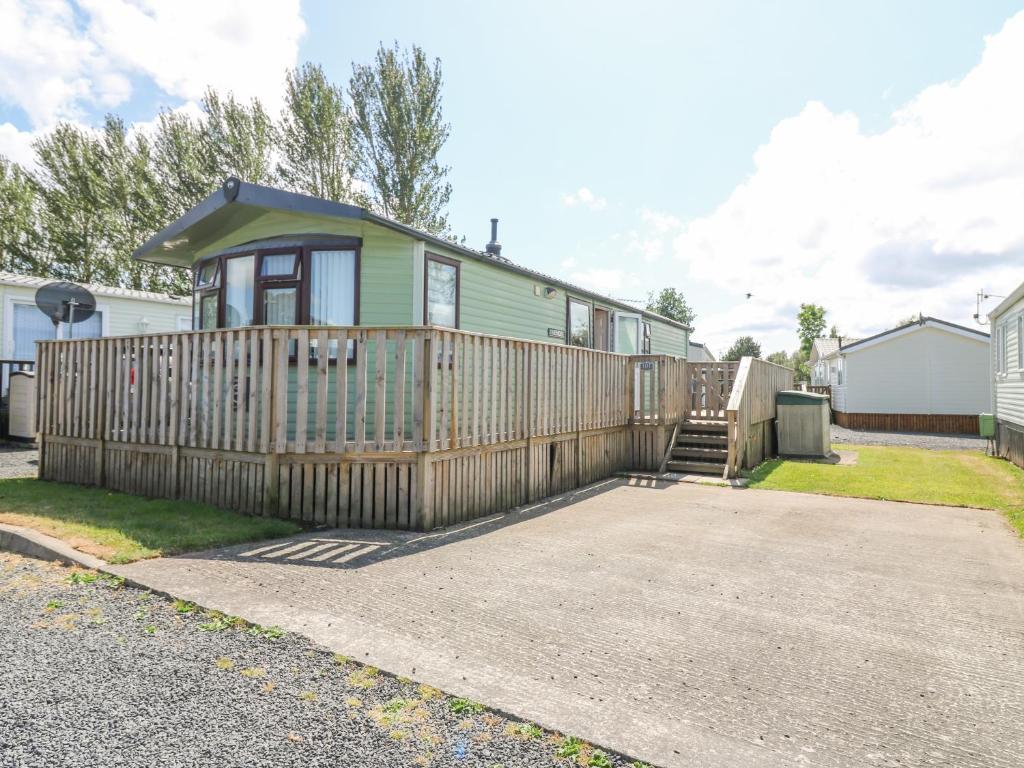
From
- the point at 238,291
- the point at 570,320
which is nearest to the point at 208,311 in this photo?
the point at 238,291

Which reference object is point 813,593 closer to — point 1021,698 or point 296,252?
point 1021,698

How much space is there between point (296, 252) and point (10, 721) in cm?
647

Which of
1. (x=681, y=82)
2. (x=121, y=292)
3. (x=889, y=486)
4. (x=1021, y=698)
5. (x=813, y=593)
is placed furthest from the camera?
(x=121, y=292)

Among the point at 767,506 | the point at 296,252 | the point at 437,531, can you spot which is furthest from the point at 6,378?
the point at 767,506

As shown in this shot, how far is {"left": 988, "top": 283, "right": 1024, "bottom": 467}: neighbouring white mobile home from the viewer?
463 inches

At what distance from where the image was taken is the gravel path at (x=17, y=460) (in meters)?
8.36

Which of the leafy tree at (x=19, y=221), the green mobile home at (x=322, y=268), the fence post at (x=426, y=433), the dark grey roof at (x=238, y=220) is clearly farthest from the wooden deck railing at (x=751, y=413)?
the leafy tree at (x=19, y=221)

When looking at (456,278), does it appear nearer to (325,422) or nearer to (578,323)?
(325,422)

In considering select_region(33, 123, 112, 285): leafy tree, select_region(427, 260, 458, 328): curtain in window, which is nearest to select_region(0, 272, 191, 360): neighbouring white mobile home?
select_region(427, 260, 458, 328): curtain in window

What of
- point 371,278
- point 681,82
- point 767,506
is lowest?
point 767,506

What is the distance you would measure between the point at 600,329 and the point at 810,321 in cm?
4807

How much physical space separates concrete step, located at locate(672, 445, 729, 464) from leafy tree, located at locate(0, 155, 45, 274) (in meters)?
26.3

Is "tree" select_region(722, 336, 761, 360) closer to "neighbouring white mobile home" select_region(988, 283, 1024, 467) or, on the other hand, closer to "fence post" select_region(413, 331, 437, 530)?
"neighbouring white mobile home" select_region(988, 283, 1024, 467)

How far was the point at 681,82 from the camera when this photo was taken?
10898 mm
